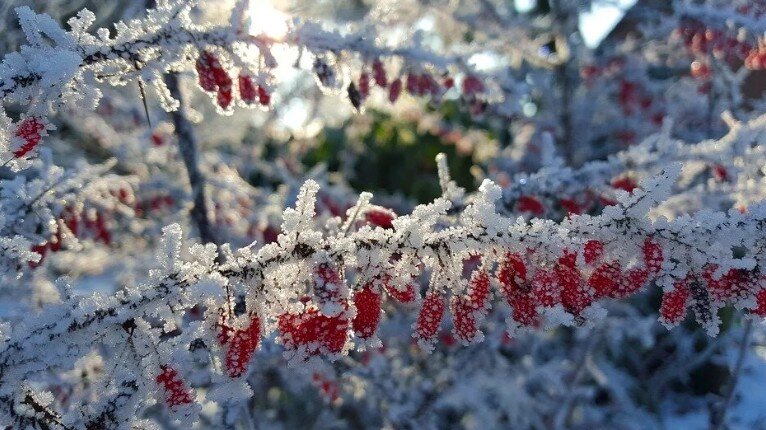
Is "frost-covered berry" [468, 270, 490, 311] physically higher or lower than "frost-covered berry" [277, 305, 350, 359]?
higher

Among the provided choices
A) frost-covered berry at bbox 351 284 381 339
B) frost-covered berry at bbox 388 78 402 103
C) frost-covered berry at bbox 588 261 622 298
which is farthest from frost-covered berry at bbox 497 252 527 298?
frost-covered berry at bbox 388 78 402 103

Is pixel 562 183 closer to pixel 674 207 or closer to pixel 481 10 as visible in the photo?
pixel 674 207

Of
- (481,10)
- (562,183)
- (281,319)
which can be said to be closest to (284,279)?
(281,319)

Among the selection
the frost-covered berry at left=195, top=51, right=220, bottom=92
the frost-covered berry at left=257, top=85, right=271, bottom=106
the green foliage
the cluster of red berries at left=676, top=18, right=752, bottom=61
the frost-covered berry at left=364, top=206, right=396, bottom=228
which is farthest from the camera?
the green foliage

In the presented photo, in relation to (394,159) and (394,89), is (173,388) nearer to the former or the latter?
(394,89)

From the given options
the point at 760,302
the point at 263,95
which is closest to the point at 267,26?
the point at 263,95

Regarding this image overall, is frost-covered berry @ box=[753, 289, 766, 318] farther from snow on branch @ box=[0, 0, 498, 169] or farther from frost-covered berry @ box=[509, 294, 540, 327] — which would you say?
snow on branch @ box=[0, 0, 498, 169]

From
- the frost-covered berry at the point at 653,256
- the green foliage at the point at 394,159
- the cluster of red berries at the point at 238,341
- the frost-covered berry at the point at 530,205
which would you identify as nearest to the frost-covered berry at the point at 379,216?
the frost-covered berry at the point at 530,205
